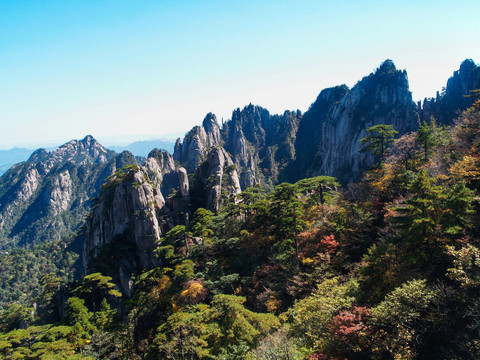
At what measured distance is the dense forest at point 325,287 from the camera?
12.0 m

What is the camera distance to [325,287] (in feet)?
55.4

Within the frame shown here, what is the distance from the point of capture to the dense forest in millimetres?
11961

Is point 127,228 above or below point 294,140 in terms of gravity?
below

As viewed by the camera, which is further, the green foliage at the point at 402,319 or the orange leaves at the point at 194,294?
the orange leaves at the point at 194,294

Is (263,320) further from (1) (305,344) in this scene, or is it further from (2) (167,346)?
(2) (167,346)

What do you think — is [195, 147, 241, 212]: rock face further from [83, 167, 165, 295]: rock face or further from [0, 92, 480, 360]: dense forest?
[0, 92, 480, 360]: dense forest

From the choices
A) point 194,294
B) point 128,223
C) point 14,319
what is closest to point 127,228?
point 128,223

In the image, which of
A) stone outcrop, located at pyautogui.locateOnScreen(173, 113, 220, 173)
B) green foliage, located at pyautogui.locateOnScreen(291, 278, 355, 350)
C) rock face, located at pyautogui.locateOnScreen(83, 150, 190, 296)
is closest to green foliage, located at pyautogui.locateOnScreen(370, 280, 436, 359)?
green foliage, located at pyautogui.locateOnScreen(291, 278, 355, 350)

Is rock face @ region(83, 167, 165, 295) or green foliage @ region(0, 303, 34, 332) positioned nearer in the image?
green foliage @ region(0, 303, 34, 332)

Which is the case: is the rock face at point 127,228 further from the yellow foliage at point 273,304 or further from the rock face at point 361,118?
the rock face at point 361,118

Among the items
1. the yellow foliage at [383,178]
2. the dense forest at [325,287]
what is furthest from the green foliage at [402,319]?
the yellow foliage at [383,178]

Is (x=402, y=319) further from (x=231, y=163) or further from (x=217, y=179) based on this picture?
(x=231, y=163)

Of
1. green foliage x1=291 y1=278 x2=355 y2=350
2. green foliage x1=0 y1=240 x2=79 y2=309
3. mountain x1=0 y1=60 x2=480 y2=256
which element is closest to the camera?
green foliage x1=291 y1=278 x2=355 y2=350

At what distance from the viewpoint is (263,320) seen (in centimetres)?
1830
